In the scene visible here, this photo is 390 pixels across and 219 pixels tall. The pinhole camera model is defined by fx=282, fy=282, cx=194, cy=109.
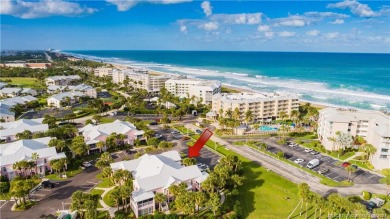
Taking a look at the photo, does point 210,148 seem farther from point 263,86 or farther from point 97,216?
point 263,86

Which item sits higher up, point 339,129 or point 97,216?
point 339,129

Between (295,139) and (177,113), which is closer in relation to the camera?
(295,139)

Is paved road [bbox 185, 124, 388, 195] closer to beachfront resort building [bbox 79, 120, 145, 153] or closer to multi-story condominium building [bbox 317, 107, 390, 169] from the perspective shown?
multi-story condominium building [bbox 317, 107, 390, 169]

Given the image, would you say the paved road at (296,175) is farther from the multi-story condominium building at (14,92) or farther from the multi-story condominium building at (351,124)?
the multi-story condominium building at (14,92)

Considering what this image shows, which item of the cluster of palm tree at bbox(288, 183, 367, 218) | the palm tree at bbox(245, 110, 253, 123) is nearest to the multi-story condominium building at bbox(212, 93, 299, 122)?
the palm tree at bbox(245, 110, 253, 123)

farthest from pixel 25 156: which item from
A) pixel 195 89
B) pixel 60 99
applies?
pixel 195 89

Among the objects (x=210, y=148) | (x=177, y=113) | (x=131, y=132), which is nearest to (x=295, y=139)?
(x=210, y=148)
